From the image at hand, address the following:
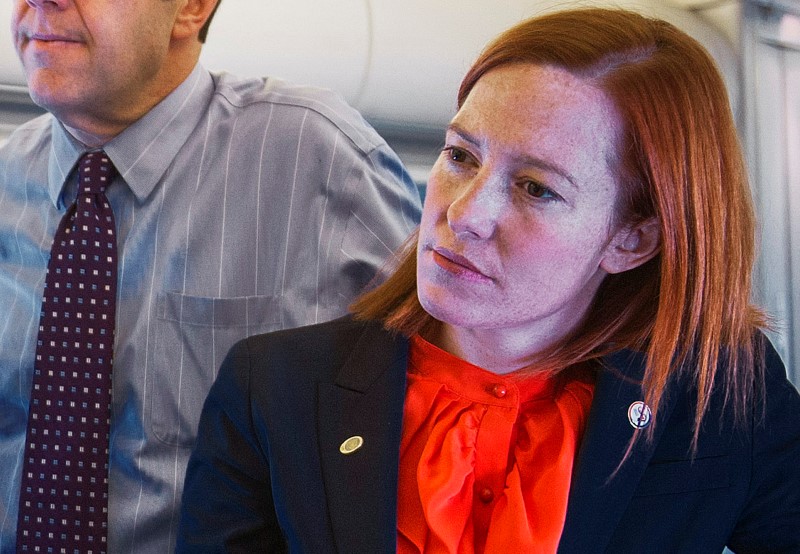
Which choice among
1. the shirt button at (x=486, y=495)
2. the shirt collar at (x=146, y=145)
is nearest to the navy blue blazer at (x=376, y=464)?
the shirt button at (x=486, y=495)

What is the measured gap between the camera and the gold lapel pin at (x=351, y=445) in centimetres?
136

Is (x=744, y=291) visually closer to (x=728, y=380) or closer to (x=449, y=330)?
(x=728, y=380)

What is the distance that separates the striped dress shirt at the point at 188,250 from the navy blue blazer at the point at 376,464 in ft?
0.91

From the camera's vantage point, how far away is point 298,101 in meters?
1.88

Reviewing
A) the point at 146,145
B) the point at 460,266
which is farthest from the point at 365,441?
the point at 146,145

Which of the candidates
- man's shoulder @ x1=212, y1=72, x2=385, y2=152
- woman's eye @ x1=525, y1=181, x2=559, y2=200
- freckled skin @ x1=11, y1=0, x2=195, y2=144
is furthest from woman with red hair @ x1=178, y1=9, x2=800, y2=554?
freckled skin @ x1=11, y1=0, x2=195, y2=144

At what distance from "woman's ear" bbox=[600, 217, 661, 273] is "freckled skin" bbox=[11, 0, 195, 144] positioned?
34.3 inches

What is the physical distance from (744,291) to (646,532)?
1.21 ft

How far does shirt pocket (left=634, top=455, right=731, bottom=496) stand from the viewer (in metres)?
1.39

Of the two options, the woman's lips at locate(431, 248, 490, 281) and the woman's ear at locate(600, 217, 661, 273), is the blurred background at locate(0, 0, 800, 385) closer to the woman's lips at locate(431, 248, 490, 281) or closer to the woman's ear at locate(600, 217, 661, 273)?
the woman's ear at locate(600, 217, 661, 273)

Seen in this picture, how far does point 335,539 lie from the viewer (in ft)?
4.36

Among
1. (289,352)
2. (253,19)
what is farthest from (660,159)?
(253,19)

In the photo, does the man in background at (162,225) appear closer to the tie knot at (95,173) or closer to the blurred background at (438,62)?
the tie knot at (95,173)

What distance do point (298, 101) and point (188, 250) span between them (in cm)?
35
